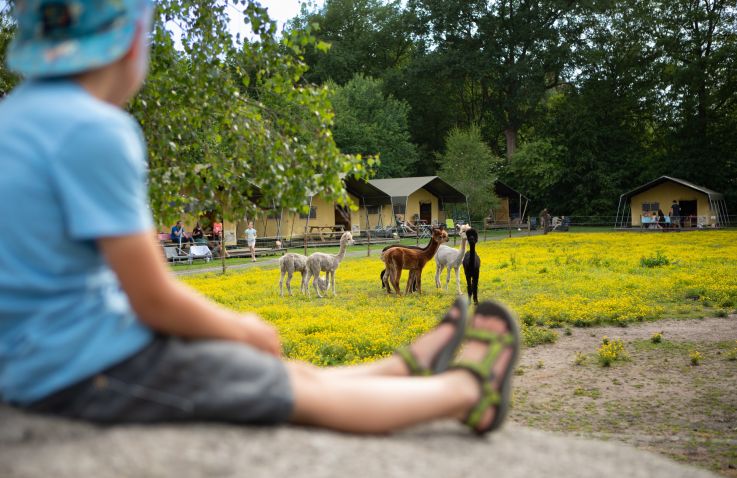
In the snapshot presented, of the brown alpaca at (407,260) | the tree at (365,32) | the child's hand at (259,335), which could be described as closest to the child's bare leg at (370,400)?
the child's hand at (259,335)

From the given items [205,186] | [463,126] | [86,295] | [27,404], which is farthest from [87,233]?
[463,126]

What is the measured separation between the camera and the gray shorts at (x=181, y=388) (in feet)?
7.46

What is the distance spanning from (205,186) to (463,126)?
81.6 meters

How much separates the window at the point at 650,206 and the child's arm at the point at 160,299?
61.7m

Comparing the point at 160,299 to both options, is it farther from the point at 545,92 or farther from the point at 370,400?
the point at 545,92

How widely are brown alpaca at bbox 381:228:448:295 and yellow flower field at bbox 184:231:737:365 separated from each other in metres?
0.57

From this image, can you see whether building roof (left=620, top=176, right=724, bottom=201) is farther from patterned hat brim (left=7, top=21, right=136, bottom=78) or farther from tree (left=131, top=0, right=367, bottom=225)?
patterned hat brim (left=7, top=21, right=136, bottom=78)

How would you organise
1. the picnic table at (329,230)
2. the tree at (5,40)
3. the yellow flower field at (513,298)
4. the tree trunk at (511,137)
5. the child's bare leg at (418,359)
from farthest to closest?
the tree trunk at (511,137), the picnic table at (329,230), the yellow flower field at (513,298), the tree at (5,40), the child's bare leg at (418,359)

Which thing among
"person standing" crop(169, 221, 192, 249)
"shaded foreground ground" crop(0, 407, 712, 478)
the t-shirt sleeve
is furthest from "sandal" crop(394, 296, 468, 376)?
"person standing" crop(169, 221, 192, 249)

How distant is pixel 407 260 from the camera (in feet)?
60.4

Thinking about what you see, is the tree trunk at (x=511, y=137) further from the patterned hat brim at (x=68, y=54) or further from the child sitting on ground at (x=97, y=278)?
the patterned hat brim at (x=68, y=54)

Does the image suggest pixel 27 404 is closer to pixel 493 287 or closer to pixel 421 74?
pixel 493 287

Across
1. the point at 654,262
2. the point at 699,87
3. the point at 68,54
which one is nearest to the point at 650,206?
the point at 699,87

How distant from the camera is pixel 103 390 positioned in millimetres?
2260
